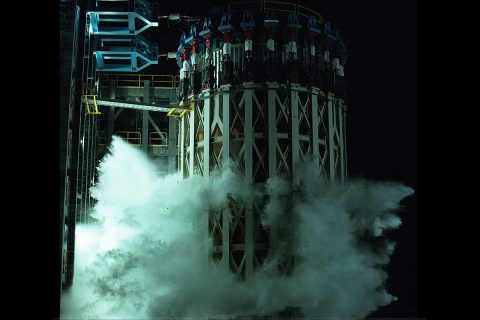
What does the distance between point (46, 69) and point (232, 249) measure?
470 inches

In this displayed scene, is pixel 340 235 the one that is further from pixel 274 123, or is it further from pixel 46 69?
pixel 46 69

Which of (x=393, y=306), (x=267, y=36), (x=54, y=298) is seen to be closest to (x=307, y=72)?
(x=267, y=36)

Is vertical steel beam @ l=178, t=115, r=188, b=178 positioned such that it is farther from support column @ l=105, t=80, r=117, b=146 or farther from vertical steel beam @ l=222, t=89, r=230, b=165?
support column @ l=105, t=80, r=117, b=146

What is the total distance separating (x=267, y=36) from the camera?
105 feet

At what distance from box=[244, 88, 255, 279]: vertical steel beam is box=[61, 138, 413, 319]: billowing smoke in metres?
0.46

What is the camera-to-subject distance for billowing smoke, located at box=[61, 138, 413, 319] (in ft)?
97.4

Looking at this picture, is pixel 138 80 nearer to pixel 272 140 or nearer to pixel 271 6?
pixel 271 6

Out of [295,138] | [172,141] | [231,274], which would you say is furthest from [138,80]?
[231,274]

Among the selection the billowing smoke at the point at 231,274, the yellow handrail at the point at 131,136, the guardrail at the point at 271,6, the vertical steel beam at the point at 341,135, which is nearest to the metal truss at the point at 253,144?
the vertical steel beam at the point at 341,135

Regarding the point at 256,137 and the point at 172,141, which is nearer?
the point at 256,137

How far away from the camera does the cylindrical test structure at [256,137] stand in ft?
100

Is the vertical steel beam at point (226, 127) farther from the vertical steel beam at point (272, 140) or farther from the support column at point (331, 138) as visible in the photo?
the support column at point (331, 138)

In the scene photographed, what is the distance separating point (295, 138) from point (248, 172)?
2641 mm

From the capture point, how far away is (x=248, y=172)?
3072 centimetres
